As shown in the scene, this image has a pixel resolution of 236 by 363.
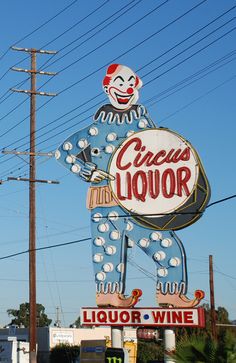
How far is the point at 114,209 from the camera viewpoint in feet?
88.4

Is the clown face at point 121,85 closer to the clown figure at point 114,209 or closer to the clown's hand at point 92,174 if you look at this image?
the clown figure at point 114,209

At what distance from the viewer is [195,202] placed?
993 inches

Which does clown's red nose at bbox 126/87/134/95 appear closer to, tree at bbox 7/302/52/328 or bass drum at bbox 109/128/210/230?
bass drum at bbox 109/128/210/230

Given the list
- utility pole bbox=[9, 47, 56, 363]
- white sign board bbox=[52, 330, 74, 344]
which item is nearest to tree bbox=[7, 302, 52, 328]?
white sign board bbox=[52, 330, 74, 344]

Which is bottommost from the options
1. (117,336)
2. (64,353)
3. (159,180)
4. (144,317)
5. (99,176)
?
(117,336)

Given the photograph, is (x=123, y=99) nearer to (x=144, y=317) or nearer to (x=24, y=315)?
(x=144, y=317)

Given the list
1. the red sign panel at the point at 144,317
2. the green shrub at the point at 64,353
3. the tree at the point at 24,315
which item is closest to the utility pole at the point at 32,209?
the red sign panel at the point at 144,317

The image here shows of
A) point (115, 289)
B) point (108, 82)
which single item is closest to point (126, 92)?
point (108, 82)

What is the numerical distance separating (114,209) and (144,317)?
3982 mm

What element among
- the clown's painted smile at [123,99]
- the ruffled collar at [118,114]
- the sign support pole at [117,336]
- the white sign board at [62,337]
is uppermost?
the clown's painted smile at [123,99]

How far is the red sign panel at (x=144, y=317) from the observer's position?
24.8 meters

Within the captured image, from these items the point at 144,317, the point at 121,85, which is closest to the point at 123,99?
the point at 121,85

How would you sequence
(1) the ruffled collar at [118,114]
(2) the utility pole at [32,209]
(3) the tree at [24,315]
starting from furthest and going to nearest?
(3) the tree at [24,315] < (2) the utility pole at [32,209] < (1) the ruffled collar at [118,114]

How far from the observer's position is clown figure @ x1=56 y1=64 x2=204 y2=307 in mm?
25359
